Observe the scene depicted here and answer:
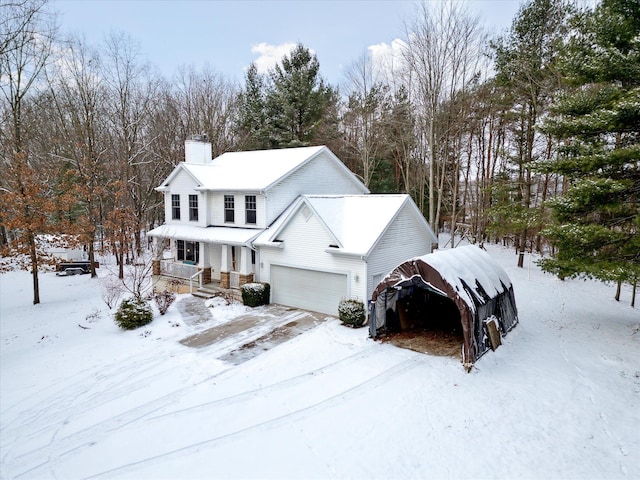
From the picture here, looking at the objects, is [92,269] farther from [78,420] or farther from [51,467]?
[51,467]

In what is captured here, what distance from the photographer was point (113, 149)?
31.5 metres

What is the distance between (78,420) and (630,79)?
1793 cm

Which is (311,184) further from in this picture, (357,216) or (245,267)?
(245,267)

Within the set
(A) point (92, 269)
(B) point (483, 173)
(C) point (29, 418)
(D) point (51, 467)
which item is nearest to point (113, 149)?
(A) point (92, 269)

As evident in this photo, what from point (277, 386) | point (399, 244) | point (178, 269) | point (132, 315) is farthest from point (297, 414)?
point (178, 269)

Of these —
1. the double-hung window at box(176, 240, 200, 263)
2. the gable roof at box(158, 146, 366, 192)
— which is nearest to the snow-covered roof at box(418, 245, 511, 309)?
the gable roof at box(158, 146, 366, 192)

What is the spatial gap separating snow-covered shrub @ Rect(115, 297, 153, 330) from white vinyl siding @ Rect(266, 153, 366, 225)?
691 centimetres

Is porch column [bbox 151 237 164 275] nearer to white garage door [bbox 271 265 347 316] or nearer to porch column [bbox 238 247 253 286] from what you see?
porch column [bbox 238 247 253 286]

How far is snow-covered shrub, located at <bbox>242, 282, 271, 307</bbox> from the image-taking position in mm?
17031

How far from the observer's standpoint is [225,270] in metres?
19.4

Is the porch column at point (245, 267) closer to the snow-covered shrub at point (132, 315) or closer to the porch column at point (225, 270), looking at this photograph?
the porch column at point (225, 270)

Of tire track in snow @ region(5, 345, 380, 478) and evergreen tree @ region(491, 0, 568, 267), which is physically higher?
evergreen tree @ region(491, 0, 568, 267)

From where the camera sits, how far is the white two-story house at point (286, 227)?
15.5 metres

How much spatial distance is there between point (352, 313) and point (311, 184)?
29.9 ft
